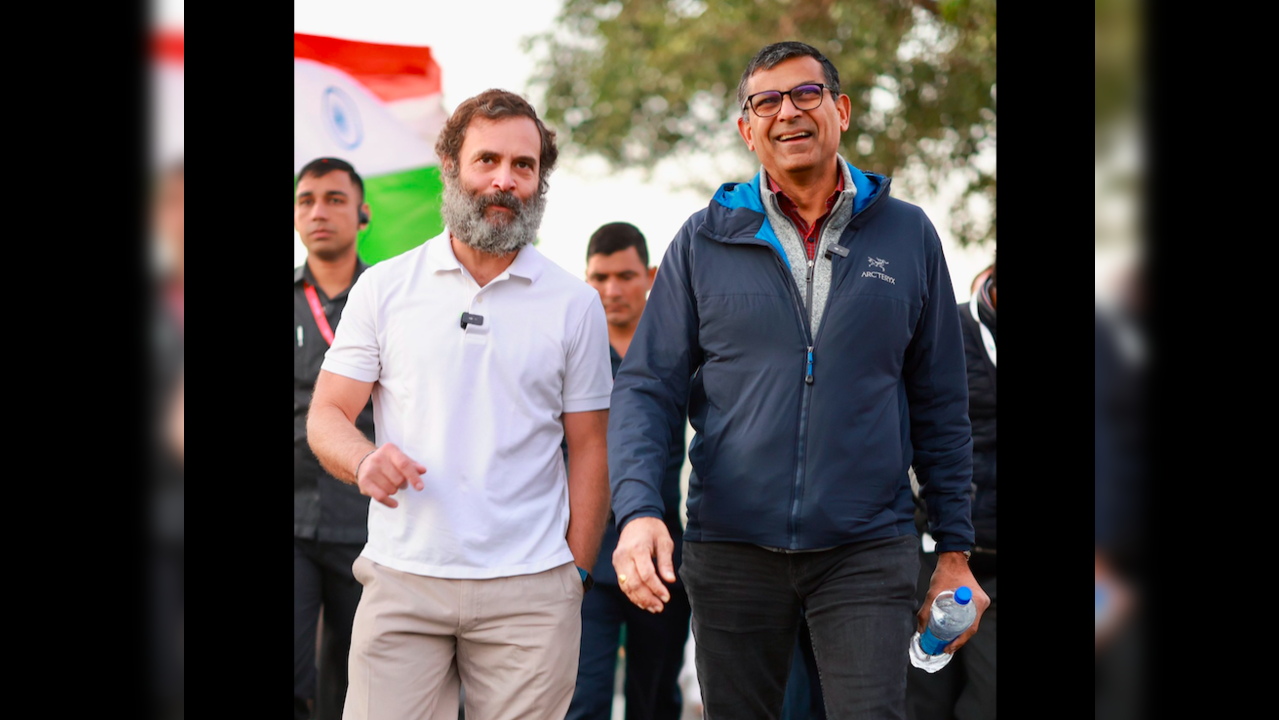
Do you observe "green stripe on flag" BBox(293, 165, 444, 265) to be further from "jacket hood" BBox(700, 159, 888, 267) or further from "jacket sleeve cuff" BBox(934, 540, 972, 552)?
"jacket sleeve cuff" BBox(934, 540, 972, 552)

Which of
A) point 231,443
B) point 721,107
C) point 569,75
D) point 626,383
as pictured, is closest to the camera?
point 231,443

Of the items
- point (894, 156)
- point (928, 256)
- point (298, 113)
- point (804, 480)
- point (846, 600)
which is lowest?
point (846, 600)

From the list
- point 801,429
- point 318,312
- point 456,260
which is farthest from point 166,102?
point 318,312

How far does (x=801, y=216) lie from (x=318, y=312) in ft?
8.18

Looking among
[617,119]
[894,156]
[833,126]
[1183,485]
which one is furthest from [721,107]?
[1183,485]

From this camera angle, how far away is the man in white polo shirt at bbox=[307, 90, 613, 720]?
347 centimetres

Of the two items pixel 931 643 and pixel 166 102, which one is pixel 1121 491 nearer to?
pixel 931 643

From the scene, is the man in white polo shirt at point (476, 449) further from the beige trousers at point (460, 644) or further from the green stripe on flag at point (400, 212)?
the green stripe on flag at point (400, 212)

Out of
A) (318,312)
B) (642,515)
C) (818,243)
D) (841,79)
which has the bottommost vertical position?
(642,515)

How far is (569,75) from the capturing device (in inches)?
571

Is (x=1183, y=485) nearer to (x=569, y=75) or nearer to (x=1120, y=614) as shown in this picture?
(x=1120, y=614)

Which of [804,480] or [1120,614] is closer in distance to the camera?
[1120,614]

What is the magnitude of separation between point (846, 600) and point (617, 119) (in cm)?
1115

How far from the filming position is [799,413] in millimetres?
3361
